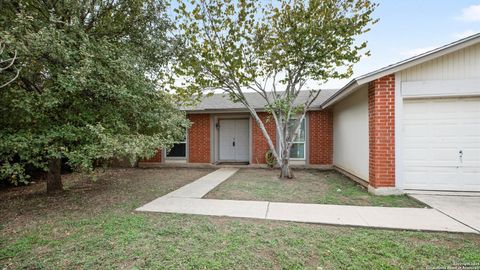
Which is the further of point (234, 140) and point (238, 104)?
point (234, 140)

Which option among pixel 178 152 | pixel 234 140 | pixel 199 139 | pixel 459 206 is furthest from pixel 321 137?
pixel 178 152

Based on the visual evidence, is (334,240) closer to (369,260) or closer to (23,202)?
(369,260)

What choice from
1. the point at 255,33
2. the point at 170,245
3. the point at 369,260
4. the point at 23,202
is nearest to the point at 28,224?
the point at 23,202

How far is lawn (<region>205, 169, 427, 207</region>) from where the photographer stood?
5043 millimetres

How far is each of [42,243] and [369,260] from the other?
4413 millimetres

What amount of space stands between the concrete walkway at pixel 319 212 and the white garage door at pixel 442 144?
1.62m

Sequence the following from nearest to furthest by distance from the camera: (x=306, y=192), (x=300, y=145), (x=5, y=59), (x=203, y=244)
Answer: (x=203, y=244)
(x=5, y=59)
(x=306, y=192)
(x=300, y=145)

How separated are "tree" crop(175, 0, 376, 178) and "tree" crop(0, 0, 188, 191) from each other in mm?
2146

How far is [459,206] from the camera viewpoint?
4.54 meters

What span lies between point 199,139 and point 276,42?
6358mm

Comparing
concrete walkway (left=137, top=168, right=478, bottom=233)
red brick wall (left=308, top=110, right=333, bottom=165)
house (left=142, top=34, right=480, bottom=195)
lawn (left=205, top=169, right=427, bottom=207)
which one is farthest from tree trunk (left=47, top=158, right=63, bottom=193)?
red brick wall (left=308, top=110, right=333, bottom=165)

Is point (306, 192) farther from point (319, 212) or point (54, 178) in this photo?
point (54, 178)

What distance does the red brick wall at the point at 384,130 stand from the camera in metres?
5.55

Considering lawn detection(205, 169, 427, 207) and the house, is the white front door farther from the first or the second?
the house
